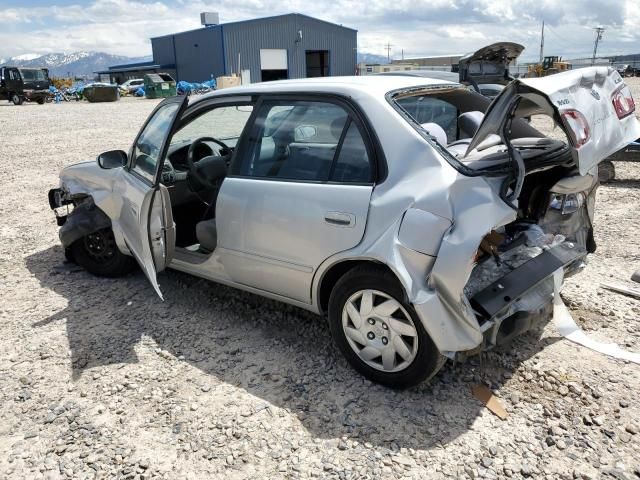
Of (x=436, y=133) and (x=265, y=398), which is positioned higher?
(x=436, y=133)

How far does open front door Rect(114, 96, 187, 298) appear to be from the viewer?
3497 millimetres

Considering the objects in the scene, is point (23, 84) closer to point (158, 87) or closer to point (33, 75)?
point (33, 75)

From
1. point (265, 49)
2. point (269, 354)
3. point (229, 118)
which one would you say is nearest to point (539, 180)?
point (269, 354)

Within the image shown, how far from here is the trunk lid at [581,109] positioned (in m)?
2.56

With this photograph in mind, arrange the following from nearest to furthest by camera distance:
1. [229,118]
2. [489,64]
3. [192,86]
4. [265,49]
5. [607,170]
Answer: [229,118] < [607,170] < [489,64] < [192,86] < [265,49]

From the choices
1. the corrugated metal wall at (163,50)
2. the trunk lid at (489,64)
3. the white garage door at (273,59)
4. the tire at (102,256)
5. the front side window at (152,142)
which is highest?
the corrugated metal wall at (163,50)

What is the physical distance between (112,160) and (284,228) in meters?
2.02

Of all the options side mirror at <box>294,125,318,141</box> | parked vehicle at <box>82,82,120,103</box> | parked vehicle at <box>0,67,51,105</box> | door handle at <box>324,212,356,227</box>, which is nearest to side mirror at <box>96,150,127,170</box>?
side mirror at <box>294,125,318,141</box>

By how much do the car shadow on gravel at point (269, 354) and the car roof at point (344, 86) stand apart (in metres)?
1.65

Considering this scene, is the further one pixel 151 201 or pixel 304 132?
pixel 151 201

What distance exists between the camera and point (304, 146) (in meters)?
3.23

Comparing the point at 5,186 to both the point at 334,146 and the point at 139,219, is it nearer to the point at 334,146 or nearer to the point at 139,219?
the point at 139,219

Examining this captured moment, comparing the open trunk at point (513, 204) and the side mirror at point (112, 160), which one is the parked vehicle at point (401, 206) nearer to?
the open trunk at point (513, 204)

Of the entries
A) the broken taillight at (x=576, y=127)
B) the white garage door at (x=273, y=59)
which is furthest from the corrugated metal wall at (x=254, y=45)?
the broken taillight at (x=576, y=127)
